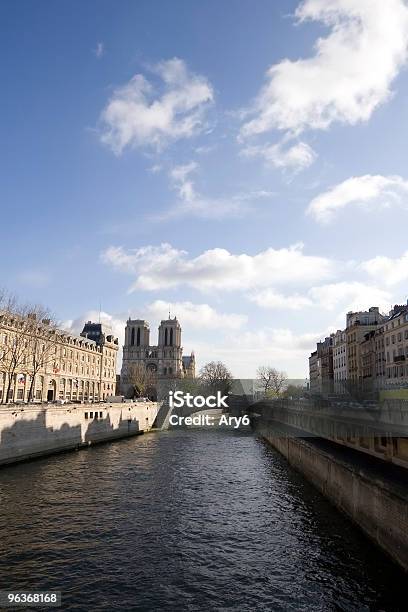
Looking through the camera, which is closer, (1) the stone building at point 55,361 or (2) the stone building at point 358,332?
(1) the stone building at point 55,361

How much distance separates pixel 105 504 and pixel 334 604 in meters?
16.5

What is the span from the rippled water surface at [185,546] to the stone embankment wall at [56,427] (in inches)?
198

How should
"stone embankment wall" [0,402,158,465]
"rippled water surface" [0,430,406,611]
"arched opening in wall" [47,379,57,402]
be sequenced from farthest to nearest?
1. "arched opening in wall" [47,379,57,402]
2. "stone embankment wall" [0,402,158,465]
3. "rippled water surface" [0,430,406,611]

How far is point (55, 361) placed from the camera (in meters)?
93.6

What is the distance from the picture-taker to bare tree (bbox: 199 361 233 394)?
15788 centimetres

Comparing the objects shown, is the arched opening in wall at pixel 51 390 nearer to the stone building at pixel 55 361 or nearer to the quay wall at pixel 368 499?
the stone building at pixel 55 361

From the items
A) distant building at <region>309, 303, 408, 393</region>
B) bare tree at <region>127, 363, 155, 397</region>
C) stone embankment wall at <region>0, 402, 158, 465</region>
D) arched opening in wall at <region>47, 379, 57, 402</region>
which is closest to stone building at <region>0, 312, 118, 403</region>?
arched opening in wall at <region>47, 379, 57, 402</region>

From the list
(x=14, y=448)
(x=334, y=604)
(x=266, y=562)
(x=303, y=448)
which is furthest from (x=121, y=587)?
(x=14, y=448)

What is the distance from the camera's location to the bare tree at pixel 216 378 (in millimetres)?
157875

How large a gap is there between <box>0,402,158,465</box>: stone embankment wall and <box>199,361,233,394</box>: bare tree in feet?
257

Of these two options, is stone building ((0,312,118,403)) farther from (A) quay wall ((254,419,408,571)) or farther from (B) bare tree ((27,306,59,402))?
(A) quay wall ((254,419,408,571))

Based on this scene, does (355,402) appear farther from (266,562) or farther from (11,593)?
(11,593)

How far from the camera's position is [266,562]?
64.6ft

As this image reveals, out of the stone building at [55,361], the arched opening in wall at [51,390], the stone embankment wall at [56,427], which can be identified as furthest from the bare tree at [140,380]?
the stone embankment wall at [56,427]
